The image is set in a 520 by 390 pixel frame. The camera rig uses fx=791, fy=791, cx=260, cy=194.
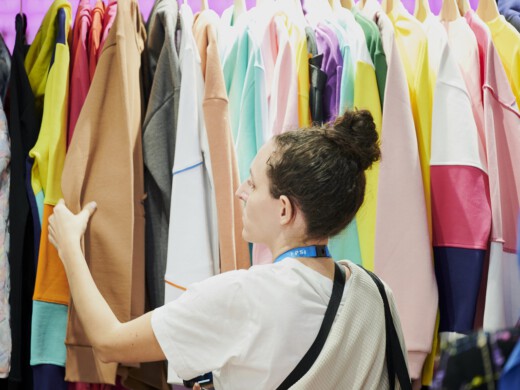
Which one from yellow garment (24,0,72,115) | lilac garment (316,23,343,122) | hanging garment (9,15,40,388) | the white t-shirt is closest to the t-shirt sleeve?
the white t-shirt

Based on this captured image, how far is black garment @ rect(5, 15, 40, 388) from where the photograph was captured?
1929mm

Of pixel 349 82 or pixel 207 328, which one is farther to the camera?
pixel 349 82

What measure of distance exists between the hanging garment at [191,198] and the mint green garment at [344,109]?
303 millimetres

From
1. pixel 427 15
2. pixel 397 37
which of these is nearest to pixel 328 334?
pixel 397 37

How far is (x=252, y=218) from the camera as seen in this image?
4.83 ft

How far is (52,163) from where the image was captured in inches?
76.7

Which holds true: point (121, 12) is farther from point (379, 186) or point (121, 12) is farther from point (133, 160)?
point (379, 186)

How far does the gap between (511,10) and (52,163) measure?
1.36 m

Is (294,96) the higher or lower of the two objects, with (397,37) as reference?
lower

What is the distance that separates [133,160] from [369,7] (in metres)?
0.82

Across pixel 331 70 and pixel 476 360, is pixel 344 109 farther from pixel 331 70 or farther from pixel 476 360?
pixel 476 360

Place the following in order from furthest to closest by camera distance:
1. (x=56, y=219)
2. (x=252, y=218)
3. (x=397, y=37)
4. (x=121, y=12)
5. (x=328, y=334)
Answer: (x=397, y=37), (x=121, y=12), (x=56, y=219), (x=252, y=218), (x=328, y=334)

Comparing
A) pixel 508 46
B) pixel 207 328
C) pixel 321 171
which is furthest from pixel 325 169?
pixel 508 46

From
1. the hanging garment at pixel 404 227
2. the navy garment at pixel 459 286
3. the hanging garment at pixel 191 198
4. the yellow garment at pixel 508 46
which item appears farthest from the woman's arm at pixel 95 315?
the yellow garment at pixel 508 46
